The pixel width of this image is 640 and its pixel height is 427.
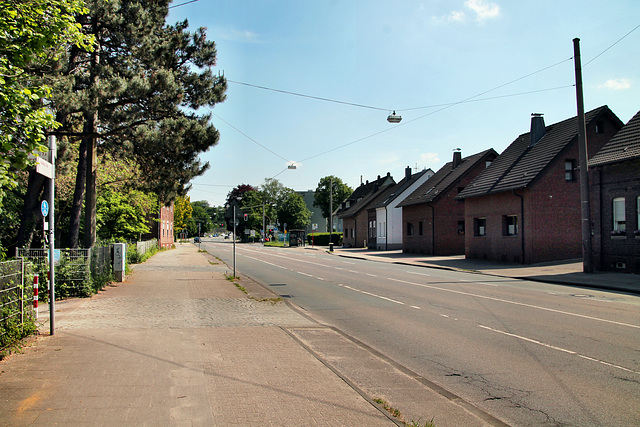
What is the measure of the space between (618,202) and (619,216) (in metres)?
0.62

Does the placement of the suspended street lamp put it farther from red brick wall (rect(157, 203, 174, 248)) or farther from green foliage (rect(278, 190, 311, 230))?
green foliage (rect(278, 190, 311, 230))

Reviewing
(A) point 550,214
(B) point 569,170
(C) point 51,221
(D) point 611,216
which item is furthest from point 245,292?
(B) point 569,170

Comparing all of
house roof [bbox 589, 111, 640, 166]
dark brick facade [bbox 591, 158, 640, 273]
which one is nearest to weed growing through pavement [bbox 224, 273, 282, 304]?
dark brick facade [bbox 591, 158, 640, 273]

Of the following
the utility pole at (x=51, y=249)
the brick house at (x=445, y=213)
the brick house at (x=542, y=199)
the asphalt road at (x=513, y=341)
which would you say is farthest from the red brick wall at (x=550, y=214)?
the utility pole at (x=51, y=249)

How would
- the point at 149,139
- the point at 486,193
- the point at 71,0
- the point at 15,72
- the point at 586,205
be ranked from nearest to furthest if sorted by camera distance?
1. the point at 15,72
2. the point at 71,0
3. the point at 149,139
4. the point at 586,205
5. the point at 486,193

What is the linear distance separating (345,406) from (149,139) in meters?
13.1

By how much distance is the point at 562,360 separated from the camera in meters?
6.91

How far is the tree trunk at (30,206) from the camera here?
20.2m

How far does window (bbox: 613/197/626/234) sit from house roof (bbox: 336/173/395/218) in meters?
39.9

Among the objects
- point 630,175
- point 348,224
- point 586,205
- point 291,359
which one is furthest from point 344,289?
point 348,224

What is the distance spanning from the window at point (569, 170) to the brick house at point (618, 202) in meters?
5.23

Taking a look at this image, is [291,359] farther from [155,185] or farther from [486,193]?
[486,193]

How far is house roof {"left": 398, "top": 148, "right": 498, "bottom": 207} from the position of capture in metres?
40.5

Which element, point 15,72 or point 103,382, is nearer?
point 103,382
